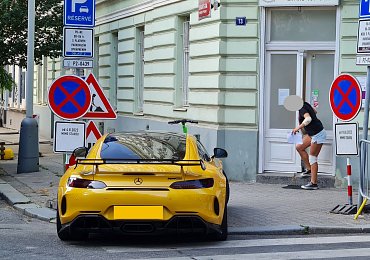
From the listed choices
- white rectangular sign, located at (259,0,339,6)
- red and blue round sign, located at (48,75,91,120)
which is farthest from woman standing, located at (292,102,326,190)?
red and blue round sign, located at (48,75,91,120)

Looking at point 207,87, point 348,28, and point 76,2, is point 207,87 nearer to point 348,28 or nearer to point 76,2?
point 348,28

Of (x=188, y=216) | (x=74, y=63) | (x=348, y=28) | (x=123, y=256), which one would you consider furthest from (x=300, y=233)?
(x=348, y=28)

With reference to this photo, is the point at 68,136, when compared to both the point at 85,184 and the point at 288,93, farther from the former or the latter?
the point at 288,93

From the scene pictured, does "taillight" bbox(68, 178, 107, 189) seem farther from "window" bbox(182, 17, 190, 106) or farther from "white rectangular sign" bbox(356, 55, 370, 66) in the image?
"window" bbox(182, 17, 190, 106)

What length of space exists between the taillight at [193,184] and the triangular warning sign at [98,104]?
133 inches

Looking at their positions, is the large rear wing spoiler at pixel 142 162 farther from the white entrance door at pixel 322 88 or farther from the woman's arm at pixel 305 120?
the white entrance door at pixel 322 88

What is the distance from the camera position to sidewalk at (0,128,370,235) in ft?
36.0

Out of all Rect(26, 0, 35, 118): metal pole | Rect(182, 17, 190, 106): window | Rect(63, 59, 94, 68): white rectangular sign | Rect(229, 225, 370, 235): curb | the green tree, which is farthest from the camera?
the green tree

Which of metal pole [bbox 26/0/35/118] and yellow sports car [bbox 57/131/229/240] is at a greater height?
metal pole [bbox 26/0/35/118]

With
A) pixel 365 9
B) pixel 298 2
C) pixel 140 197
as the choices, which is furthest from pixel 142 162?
pixel 298 2

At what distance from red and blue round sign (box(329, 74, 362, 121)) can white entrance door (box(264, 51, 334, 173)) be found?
391 cm

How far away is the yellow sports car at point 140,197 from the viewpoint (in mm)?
9141

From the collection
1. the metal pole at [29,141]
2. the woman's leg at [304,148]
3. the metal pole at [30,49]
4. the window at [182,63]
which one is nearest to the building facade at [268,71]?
the woman's leg at [304,148]

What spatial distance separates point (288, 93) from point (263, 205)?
3776mm
